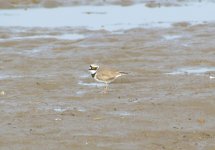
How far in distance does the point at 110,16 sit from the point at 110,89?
9.65 meters

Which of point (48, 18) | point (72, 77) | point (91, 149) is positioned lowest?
point (48, 18)

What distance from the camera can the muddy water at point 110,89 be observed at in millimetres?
8969

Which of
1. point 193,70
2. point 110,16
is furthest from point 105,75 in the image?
point 110,16

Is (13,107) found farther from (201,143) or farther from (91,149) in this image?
(201,143)

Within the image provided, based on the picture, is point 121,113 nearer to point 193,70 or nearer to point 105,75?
point 105,75

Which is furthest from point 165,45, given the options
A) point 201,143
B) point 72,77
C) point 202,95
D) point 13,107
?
point 201,143

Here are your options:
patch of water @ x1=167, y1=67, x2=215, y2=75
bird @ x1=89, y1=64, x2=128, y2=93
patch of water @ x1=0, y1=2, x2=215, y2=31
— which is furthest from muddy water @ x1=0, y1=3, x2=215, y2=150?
patch of water @ x1=0, y1=2, x2=215, y2=31

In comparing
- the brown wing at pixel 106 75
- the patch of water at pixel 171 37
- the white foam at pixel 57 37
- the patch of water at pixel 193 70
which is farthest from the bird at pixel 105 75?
the white foam at pixel 57 37

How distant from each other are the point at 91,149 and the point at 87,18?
41.4 feet

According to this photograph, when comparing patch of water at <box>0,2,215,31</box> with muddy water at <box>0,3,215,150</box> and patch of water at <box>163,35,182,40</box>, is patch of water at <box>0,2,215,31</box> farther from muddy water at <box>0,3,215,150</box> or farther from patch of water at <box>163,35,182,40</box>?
patch of water at <box>163,35,182,40</box>

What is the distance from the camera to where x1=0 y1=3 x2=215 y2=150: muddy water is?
897cm

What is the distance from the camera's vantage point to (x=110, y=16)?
21.4 meters

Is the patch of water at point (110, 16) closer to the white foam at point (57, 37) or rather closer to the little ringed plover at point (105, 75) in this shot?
the white foam at point (57, 37)

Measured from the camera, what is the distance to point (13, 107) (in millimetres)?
10438
